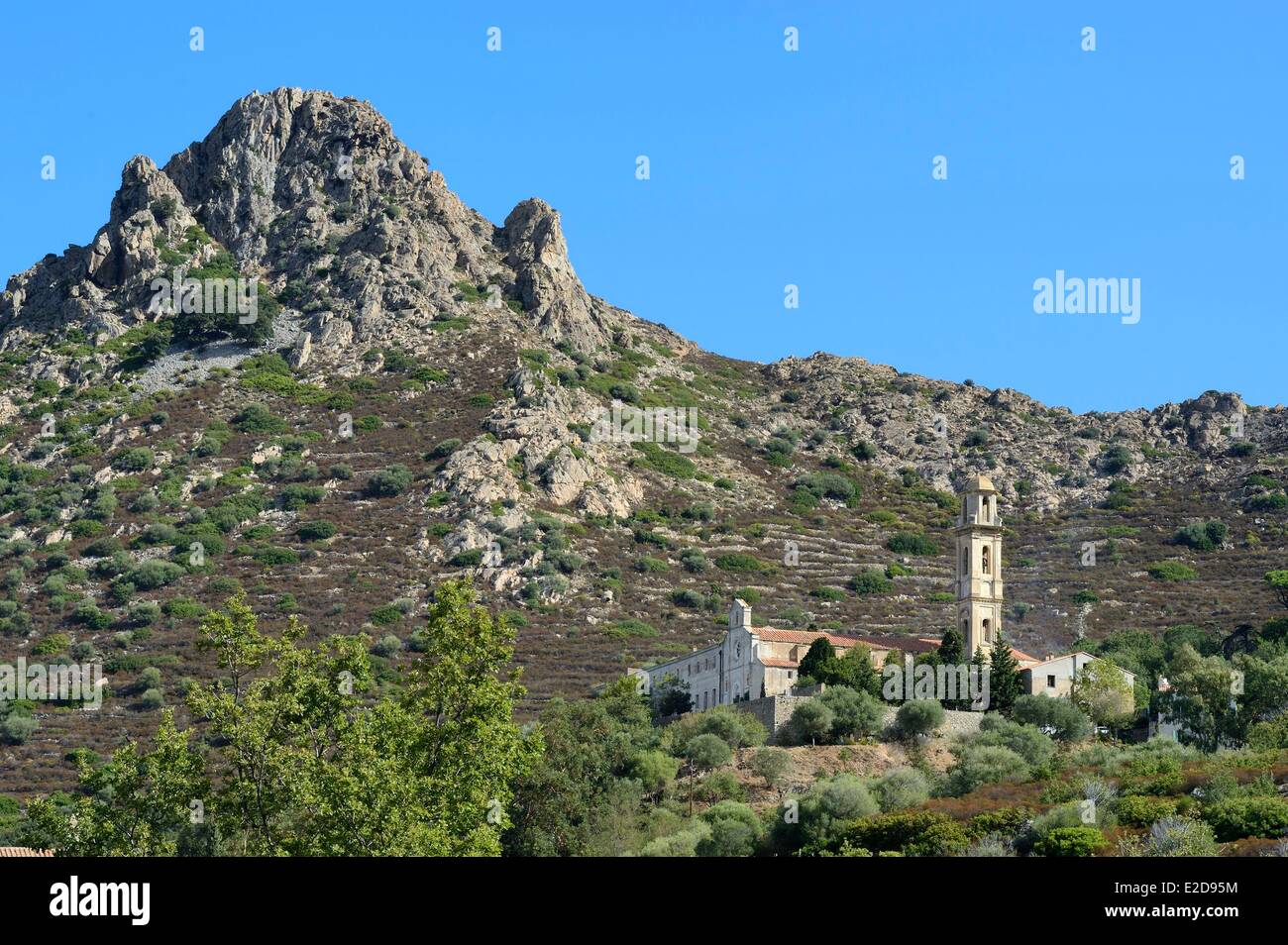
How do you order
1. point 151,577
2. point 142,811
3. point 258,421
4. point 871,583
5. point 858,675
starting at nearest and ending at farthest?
point 142,811, point 858,675, point 151,577, point 871,583, point 258,421

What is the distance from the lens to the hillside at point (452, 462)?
113 meters

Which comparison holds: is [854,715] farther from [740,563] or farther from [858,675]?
[740,563]

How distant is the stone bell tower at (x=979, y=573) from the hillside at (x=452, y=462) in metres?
17.8

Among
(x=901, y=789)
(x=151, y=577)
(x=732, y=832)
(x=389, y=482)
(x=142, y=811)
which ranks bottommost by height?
(x=732, y=832)

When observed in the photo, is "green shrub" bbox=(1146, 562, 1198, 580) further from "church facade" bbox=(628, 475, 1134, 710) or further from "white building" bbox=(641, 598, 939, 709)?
"white building" bbox=(641, 598, 939, 709)

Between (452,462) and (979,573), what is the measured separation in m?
49.4

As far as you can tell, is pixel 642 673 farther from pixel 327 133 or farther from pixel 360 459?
pixel 327 133

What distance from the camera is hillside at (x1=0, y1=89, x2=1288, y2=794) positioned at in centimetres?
11275

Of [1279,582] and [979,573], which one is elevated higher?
[979,573]

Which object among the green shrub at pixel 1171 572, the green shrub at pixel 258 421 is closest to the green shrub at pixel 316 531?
the green shrub at pixel 258 421

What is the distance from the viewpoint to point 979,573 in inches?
3450

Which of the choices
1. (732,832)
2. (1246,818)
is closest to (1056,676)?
(732,832)

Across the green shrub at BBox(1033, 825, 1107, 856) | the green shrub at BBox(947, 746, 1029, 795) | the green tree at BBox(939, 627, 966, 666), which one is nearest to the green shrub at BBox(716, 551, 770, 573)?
the green tree at BBox(939, 627, 966, 666)
